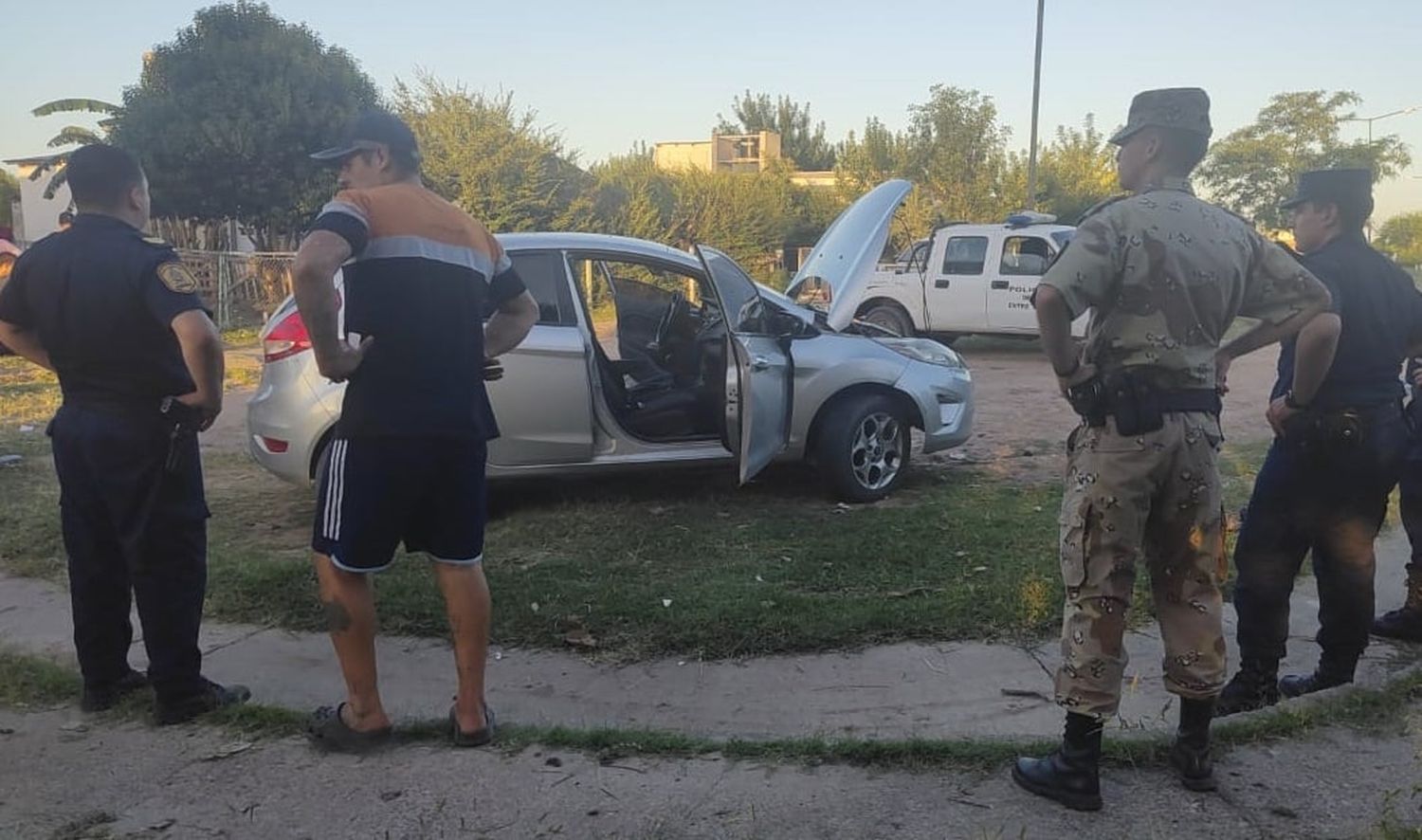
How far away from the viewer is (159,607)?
3.50 metres

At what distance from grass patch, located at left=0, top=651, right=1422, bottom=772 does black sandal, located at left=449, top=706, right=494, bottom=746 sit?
5 centimetres

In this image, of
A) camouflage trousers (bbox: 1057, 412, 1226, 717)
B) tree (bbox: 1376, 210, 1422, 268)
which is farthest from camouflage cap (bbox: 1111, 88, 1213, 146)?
tree (bbox: 1376, 210, 1422, 268)

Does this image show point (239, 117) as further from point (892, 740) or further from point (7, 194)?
point (7, 194)

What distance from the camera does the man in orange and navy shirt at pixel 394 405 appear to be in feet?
9.97

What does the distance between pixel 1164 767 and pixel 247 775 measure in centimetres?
266

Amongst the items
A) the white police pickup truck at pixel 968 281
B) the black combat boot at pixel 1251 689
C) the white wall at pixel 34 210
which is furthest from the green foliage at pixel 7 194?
the black combat boot at pixel 1251 689

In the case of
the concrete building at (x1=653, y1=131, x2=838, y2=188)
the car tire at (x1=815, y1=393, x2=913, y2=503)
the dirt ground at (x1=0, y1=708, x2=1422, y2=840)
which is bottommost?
the dirt ground at (x1=0, y1=708, x2=1422, y2=840)

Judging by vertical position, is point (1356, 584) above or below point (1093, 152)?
below

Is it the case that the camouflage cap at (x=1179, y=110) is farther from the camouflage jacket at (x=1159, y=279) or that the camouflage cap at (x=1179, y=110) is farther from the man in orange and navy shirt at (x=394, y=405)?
the man in orange and navy shirt at (x=394, y=405)

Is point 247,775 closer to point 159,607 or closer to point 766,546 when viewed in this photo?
point 159,607

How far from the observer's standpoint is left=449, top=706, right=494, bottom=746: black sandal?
3.24m

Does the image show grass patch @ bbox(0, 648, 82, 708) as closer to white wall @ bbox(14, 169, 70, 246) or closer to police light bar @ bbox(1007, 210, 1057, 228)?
police light bar @ bbox(1007, 210, 1057, 228)

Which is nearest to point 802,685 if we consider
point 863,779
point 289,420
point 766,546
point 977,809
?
point 863,779

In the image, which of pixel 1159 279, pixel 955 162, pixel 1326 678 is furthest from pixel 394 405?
pixel 955 162
